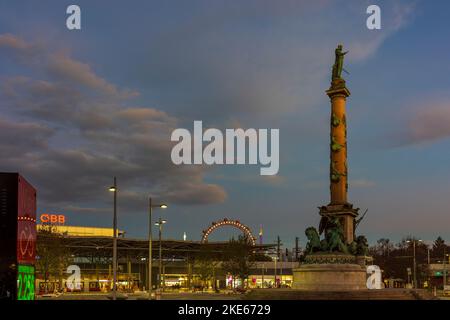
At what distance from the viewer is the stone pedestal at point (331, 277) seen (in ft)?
166

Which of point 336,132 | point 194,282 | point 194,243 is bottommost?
point 194,282

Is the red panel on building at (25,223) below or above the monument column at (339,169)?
below

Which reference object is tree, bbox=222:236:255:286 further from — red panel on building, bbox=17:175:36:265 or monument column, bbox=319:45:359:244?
red panel on building, bbox=17:175:36:265

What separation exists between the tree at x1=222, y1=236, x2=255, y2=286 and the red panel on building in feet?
325

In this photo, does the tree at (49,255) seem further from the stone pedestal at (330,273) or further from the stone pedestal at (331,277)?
the stone pedestal at (331,277)

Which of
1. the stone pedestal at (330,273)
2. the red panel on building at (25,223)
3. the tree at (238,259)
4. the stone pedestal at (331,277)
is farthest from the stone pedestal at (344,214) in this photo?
the tree at (238,259)

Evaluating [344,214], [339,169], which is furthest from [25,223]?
[339,169]

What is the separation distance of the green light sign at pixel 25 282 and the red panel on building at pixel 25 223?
10.9 inches

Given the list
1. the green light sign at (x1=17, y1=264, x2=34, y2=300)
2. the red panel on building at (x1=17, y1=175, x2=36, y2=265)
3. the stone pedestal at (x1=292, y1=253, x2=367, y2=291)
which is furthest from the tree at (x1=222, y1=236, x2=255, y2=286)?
the red panel on building at (x1=17, y1=175, x2=36, y2=265)

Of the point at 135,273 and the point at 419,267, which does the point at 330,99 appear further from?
the point at 135,273
